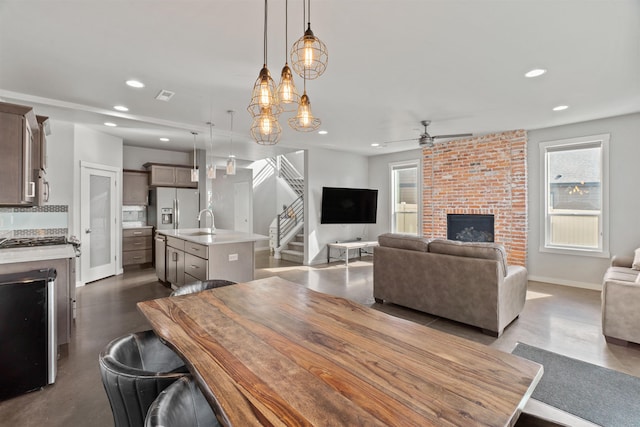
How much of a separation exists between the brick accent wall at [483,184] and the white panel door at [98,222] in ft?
20.9

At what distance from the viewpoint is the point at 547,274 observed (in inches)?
207

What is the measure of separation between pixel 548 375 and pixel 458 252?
1.30m

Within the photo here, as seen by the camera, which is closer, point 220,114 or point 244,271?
point 244,271

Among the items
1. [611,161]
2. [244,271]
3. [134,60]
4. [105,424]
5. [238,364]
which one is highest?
[134,60]

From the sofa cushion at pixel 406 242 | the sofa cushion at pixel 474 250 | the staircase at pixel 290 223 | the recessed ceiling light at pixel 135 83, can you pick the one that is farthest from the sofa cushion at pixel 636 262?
the recessed ceiling light at pixel 135 83

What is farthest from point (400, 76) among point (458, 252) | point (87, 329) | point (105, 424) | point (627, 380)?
point (87, 329)

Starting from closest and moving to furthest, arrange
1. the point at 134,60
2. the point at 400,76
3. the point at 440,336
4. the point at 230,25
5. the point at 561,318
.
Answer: the point at 440,336 < the point at 230,25 < the point at 134,60 < the point at 400,76 < the point at 561,318

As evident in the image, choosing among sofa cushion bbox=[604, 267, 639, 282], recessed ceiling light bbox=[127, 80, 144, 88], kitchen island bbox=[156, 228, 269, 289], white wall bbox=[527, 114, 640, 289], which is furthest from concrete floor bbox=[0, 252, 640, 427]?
recessed ceiling light bbox=[127, 80, 144, 88]

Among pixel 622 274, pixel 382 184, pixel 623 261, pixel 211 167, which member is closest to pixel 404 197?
pixel 382 184

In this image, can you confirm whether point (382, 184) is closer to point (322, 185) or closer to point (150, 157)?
point (322, 185)

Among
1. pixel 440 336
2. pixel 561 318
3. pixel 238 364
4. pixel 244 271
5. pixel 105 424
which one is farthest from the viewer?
pixel 244 271

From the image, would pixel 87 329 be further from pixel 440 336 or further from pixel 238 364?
pixel 440 336

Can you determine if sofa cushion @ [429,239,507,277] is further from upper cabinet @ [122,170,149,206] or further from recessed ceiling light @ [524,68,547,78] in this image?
upper cabinet @ [122,170,149,206]

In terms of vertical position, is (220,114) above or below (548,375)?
above
